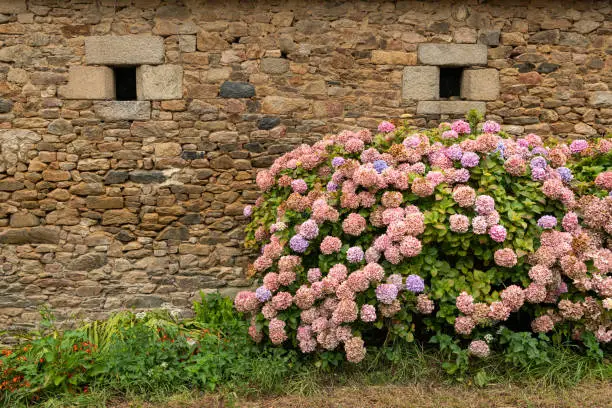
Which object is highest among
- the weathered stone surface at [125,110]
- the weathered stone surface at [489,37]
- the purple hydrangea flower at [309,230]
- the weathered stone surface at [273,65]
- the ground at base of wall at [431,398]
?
the weathered stone surface at [489,37]

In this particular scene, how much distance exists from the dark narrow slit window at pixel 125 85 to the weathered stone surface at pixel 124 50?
239mm

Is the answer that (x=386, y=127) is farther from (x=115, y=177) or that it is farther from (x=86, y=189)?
(x=86, y=189)

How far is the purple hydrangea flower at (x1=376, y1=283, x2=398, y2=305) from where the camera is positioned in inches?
130

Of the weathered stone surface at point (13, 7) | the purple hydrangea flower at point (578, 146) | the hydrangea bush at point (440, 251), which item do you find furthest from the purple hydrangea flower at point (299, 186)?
the weathered stone surface at point (13, 7)

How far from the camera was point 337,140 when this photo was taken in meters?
4.31

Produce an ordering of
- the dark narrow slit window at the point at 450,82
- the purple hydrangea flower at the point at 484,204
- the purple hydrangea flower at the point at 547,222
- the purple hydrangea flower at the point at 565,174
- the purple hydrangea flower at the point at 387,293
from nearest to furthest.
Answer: the purple hydrangea flower at the point at 387,293 < the purple hydrangea flower at the point at 484,204 < the purple hydrangea flower at the point at 547,222 < the purple hydrangea flower at the point at 565,174 < the dark narrow slit window at the point at 450,82

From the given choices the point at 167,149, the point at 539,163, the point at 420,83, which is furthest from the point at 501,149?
the point at 167,149

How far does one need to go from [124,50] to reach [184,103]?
74 cm

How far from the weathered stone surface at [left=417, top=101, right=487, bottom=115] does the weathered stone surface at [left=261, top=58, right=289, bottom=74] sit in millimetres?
1416

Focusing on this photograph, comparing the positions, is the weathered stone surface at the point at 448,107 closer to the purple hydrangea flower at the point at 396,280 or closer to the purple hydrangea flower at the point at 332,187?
the purple hydrangea flower at the point at 332,187

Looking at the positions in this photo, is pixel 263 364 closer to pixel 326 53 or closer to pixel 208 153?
pixel 208 153

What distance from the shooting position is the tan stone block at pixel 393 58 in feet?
16.2

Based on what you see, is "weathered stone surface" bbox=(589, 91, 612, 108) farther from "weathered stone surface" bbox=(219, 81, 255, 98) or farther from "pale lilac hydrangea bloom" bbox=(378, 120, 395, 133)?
"weathered stone surface" bbox=(219, 81, 255, 98)

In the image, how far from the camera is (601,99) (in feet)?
16.7
